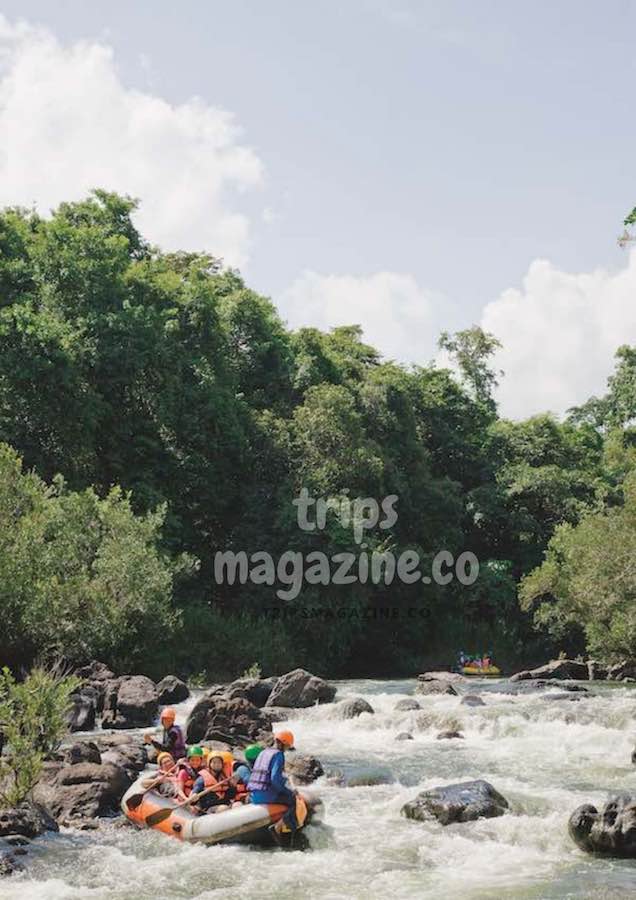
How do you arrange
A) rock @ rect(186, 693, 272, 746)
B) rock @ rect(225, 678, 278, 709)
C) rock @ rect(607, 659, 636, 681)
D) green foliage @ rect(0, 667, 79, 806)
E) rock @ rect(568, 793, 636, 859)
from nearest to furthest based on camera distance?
1. rock @ rect(568, 793, 636, 859)
2. green foliage @ rect(0, 667, 79, 806)
3. rock @ rect(186, 693, 272, 746)
4. rock @ rect(225, 678, 278, 709)
5. rock @ rect(607, 659, 636, 681)

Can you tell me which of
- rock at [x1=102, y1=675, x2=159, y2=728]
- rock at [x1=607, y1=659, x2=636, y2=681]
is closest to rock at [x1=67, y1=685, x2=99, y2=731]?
rock at [x1=102, y1=675, x2=159, y2=728]

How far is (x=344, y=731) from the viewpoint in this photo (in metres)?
20.3

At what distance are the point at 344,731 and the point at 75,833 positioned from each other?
29.7 feet

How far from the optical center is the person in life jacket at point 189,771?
12867 mm

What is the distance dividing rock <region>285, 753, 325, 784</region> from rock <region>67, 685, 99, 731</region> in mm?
5645

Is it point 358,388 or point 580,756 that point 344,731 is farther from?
point 358,388

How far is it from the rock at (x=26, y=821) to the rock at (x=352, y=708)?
32.5 ft

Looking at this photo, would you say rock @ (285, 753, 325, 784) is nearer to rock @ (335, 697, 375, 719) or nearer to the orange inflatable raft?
the orange inflatable raft

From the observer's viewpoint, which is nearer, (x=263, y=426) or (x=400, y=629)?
(x=263, y=426)

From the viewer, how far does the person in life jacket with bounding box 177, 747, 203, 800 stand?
1287cm

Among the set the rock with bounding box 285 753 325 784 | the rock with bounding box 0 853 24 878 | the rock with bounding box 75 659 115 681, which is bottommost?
the rock with bounding box 0 853 24 878

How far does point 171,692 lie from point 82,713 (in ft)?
11.9

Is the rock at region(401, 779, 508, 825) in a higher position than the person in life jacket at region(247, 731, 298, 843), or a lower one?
lower

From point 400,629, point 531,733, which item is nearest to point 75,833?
point 531,733
